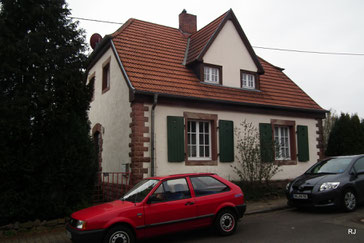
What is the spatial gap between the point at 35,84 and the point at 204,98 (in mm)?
5711

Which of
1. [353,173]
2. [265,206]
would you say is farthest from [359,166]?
[265,206]

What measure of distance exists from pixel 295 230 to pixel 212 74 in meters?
7.66

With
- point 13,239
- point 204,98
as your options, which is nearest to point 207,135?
point 204,98

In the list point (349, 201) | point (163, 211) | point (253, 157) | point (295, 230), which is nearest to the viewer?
point (163, 211)

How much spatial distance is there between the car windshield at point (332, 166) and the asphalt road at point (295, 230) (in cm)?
116

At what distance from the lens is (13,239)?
7098 mm

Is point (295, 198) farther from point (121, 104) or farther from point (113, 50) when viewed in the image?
Answer: point (113, 50)

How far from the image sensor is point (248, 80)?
556 inches

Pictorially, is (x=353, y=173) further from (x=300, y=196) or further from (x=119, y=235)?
(x=119, y=235)

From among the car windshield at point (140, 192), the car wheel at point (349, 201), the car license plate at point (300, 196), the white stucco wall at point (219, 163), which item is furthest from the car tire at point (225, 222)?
the white stucco wall at point (219, 163)

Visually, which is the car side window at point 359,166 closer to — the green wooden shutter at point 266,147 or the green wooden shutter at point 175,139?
the green wooden shutter at point 266,147

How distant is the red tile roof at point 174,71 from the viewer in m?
11.3

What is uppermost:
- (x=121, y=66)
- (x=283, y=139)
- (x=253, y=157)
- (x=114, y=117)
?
(x=121, y=66)

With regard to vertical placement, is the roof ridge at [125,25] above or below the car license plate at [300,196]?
above
